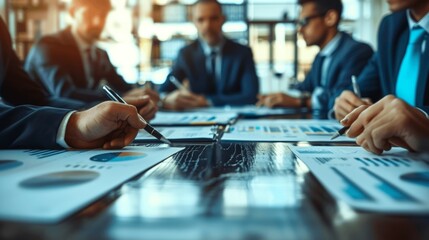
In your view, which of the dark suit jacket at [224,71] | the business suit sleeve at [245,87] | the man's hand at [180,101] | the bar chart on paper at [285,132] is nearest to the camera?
the bar chart on paper at [285,132]

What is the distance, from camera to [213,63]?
252 cm

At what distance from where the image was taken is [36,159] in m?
0.57

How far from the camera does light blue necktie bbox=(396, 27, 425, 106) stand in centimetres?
118

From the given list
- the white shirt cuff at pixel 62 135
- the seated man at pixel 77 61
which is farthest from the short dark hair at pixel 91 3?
the white shirt cuff at pixel 62 135

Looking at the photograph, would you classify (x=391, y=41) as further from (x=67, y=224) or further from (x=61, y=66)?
(x=61, y=66)

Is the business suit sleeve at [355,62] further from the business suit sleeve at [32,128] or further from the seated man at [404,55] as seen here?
the business suit sleeve at [32,128]

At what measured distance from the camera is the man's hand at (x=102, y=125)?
26.0 inches

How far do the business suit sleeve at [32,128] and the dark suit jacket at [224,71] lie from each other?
1689mm

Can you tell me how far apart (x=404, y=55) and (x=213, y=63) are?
4.62 ft

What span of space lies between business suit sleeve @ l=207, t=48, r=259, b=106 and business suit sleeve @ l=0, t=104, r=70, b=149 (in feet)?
4.59

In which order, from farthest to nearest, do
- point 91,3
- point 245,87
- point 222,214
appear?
point 245,87 → point 91,3 → point 222,214

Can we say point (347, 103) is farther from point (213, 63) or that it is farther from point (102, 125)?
point (213, 63)

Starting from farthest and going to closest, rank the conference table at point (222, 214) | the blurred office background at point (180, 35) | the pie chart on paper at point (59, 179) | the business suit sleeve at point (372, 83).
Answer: the blurred office background at point (180, 35), the business suit sleeve at point (372, 83), the pie chart on paper at point (59, 179), the conference table at point (222, 214)

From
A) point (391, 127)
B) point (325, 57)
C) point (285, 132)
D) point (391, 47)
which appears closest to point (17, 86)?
point (285, 132)
